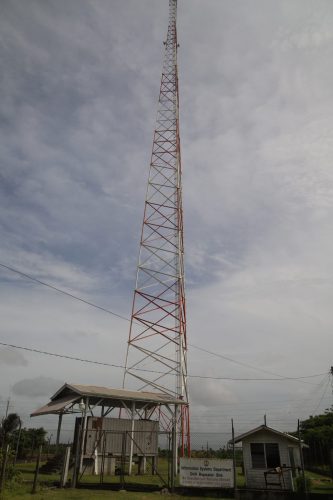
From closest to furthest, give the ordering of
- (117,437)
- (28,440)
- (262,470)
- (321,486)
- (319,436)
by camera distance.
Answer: (262,470)
(321,486)
(117,437)
(319,436)
(28,440)

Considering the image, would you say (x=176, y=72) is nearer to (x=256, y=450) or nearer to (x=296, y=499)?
(x=256, y=450)

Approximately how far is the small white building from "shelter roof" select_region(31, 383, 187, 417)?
6123mm

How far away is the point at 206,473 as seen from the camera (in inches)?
571

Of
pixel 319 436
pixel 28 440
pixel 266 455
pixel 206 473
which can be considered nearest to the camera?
pixel 206 473

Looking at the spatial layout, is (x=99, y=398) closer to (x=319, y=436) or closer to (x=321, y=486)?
(x=321, y=486)

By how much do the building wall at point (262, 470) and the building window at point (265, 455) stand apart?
0.50ft

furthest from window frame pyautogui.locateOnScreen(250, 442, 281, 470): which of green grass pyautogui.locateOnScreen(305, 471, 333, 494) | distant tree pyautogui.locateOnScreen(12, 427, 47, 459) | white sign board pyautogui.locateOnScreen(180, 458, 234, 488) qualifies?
distant tree pyautogui.locateOnScreen(12, 427, 47, 459)

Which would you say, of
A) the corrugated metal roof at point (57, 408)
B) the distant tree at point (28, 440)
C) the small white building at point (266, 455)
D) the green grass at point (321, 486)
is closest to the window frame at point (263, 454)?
the small white building at point (266, 455)

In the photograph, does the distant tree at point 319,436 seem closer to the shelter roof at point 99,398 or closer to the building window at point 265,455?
the building window at point 265,455

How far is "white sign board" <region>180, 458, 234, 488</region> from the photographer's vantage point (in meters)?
14.3

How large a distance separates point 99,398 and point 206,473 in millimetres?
9510

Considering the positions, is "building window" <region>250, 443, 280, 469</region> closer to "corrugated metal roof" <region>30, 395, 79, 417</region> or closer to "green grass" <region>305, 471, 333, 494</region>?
"green grass" <region>305, 471, 333, 494</region>

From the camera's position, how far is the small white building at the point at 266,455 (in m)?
18.5

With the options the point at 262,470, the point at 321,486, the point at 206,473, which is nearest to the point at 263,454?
the point at 262,470
